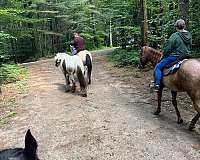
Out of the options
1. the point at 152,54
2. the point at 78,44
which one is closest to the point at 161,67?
the point at 152,54

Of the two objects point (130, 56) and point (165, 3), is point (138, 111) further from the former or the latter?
point (165, 3)

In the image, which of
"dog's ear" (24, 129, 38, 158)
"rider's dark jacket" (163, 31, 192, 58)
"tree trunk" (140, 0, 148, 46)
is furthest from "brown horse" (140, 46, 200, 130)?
"tree trunk" (140, 0, 148, 46)

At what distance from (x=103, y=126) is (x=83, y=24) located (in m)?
27.7

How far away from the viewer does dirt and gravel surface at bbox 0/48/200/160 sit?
6.16 m

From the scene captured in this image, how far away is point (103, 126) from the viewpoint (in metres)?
7.50

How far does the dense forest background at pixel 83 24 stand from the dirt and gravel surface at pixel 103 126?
5832mm

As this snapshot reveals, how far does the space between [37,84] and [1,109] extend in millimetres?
3841

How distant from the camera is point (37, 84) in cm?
1366

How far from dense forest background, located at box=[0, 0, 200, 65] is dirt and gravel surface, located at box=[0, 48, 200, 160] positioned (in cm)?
583

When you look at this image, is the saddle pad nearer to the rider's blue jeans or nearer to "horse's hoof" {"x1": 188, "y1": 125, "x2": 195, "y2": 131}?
the rider's blue jeans

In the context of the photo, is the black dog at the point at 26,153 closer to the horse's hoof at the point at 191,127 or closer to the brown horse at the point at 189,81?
the brown horse at the point at 189,81

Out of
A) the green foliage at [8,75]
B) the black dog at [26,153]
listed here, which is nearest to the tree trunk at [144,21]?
the green foliage at [8,75]

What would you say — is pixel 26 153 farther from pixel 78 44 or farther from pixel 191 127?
pixel 78 44

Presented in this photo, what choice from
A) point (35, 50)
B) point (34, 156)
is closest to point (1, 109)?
point (34, 156)
